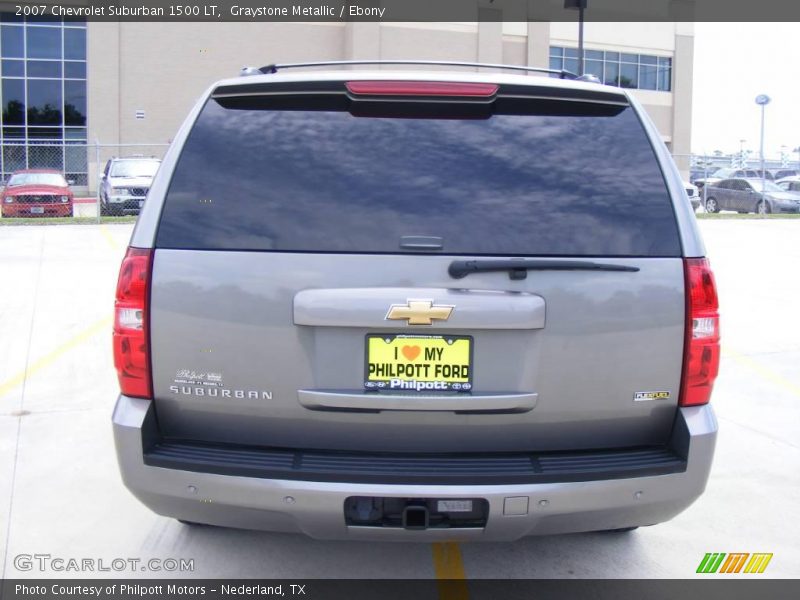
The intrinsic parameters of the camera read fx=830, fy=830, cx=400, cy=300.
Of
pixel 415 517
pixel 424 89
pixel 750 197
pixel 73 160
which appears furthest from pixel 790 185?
pixel 415 517

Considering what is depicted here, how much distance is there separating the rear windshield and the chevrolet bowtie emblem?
0.20 meters

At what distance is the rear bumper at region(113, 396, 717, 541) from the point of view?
288 centimetres

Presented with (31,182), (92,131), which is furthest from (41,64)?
(31,182)

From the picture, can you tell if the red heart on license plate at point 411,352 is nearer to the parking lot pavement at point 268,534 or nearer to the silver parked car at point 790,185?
the parking lot pavement at point 268,534

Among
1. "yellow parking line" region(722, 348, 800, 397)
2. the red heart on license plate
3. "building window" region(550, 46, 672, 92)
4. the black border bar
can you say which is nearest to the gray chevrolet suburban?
the red heart on license plate

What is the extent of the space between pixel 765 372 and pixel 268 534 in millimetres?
5147

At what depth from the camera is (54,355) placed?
24.6ft

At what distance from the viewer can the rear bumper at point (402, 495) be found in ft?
9.44

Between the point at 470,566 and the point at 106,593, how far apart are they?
5.30ft

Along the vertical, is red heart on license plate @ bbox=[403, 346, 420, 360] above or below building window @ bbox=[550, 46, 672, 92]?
below

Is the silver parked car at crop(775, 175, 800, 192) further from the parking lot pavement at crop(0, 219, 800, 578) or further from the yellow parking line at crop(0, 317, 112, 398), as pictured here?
the yellow parking line at crop(0, 317, 112, 398)

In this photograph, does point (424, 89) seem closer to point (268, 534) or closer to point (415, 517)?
point (415, 517)

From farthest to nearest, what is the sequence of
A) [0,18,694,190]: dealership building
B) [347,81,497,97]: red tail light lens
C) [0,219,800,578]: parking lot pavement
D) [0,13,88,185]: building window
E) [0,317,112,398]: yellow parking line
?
[0,13,88,185]: building window
[0,18,694,190]: dealership building
[0,317,112,398]: yellow parking line
[0,219,800,578]: parking lot pavement
[347,81,497,97]: red tail light lens

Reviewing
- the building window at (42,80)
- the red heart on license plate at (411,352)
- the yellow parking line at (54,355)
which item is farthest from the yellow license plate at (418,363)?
the building window at (42,80)
